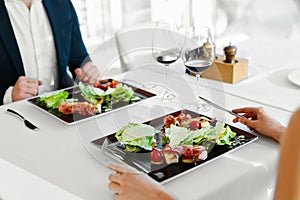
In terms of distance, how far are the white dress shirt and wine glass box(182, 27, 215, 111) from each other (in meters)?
0.75

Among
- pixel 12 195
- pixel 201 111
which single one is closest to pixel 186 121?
pixel 201 111

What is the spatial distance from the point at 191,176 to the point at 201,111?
0.37 m

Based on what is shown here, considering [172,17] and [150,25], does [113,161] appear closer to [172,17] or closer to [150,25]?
[150,25]

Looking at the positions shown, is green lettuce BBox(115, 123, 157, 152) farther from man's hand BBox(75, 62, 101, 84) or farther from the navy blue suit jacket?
the navy blue suit jacket

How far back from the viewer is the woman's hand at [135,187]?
89 centimetres

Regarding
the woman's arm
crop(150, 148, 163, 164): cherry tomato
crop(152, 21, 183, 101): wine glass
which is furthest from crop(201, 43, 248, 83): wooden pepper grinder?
the woman's arm

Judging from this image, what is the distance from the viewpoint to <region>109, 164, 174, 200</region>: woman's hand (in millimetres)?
890

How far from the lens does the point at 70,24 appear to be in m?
1.96

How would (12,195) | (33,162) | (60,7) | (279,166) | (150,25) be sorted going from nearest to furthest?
(279,166) → (12,195) → (33,162) → (60,7) → (150,25)

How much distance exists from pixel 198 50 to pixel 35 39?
80cm

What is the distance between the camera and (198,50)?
1.34 m

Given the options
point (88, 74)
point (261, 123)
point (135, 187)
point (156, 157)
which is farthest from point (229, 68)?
point (135, 187)

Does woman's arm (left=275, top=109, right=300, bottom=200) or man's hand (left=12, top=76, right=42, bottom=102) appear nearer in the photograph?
woman's arm (left=275, top=109, right=300, bottom=200)

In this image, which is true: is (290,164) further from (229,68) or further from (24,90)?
(24,90)
